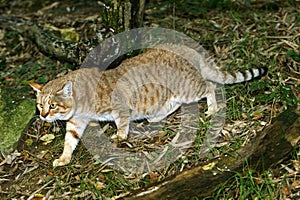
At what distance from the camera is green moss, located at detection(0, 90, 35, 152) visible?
17.8 feet

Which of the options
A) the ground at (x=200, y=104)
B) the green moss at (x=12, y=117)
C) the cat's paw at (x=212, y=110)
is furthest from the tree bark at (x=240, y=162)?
the green moss at (x=12, y=117)

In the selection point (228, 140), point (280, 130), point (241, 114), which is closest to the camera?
point (280, 130)

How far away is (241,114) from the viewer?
5344mm

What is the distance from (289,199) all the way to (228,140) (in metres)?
0.89

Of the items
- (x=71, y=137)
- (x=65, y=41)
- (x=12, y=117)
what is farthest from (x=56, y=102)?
(x=65, y=41)

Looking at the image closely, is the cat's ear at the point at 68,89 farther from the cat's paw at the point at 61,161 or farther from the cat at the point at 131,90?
the cat's paw at the point at 61,161

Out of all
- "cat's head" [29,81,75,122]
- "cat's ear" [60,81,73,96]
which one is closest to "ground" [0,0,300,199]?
"cat's head" [29,81,75,122]

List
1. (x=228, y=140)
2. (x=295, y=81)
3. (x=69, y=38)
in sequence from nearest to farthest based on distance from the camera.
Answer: (x=228, y=140) < (x=295, y=81) < (x=69, y=38)

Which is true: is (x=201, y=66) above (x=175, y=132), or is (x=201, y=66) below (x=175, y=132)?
above

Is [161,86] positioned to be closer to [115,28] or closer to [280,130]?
[115,28]

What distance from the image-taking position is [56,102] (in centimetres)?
490

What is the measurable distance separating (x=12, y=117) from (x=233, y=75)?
2596 millimetres

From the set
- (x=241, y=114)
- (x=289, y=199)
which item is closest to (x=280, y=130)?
(x=289, y=199)

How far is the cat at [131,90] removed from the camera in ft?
16.4
